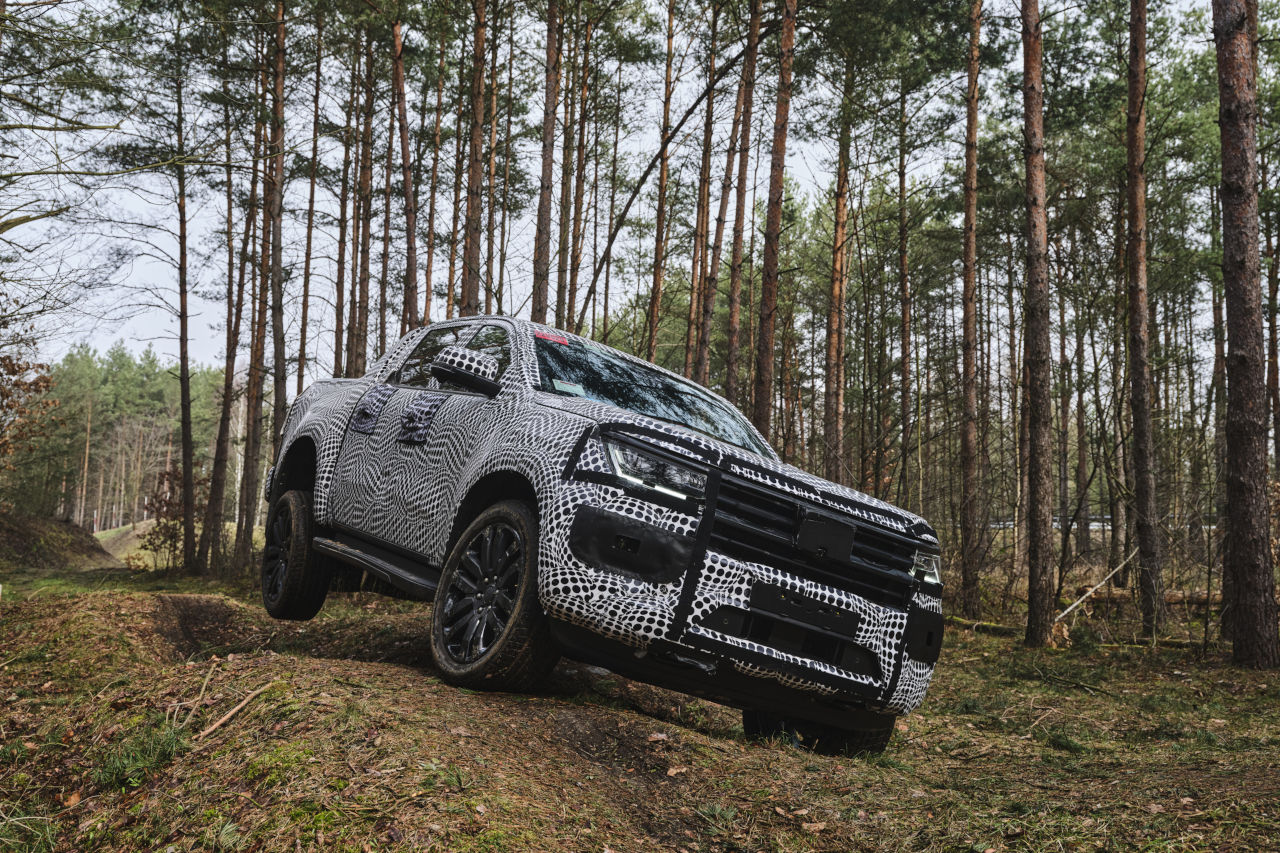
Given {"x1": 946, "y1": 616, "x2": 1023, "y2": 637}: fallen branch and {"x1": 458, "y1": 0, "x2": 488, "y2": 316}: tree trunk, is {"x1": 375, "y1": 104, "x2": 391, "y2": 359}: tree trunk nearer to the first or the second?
{"x1": 458, "y1": 0, "x2": 488, "y2": 316}: tree trunk

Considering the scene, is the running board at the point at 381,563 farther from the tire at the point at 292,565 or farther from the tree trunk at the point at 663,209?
the tree trunk at the point at 663,209

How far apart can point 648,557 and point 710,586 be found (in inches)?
11.0

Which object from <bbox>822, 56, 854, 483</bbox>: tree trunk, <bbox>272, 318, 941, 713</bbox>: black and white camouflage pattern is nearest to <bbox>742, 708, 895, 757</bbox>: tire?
<bbox>272, 318, 941, 713</bbox>: black and white camouflage pattern

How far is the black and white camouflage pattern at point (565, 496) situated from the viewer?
11.3 feet

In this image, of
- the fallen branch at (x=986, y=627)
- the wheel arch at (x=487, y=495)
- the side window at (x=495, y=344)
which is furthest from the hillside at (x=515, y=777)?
the fallen branch at (x=986, y=627)

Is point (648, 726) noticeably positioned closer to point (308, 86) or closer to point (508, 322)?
point (508, 322)

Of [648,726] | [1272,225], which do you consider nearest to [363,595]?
[648,726]

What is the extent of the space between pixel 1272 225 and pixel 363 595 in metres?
25.1

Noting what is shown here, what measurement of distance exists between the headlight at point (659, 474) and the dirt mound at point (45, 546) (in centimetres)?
2502

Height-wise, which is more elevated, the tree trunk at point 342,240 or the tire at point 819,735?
A: the tree trunk at point 342,240

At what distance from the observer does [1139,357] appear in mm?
11109

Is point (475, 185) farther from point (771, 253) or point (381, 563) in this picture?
point (381, 563)

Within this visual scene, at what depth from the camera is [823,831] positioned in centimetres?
298

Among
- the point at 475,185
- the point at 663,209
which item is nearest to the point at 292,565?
the point at 475,185
